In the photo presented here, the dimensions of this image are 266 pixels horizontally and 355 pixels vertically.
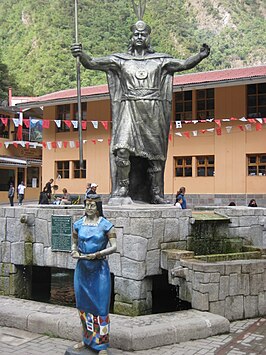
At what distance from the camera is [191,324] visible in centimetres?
560

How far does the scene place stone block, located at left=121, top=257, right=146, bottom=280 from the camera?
6.52 metres

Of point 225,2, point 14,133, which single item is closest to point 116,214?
point 14,133

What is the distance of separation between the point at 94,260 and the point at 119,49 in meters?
50.0

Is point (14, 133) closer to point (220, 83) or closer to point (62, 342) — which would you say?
point (220, 83)

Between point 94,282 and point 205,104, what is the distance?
702 inches

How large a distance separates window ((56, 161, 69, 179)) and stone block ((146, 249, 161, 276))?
1890cm

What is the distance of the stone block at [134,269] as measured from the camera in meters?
6.52

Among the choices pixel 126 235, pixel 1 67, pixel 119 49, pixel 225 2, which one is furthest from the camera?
pixel 225 2

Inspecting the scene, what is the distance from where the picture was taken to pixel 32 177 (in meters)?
33.1

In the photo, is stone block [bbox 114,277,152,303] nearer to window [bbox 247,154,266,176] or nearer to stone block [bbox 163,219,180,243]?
stone block [bbox 163,219,180,243]

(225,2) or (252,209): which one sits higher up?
(225,2)

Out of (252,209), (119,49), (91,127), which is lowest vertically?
(252,209)

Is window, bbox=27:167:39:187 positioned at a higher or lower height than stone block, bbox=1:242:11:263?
higher

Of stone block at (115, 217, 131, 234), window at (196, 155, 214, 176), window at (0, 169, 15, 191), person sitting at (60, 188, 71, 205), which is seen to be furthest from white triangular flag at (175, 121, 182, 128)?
stone block at (115, 217, 131, 234)
